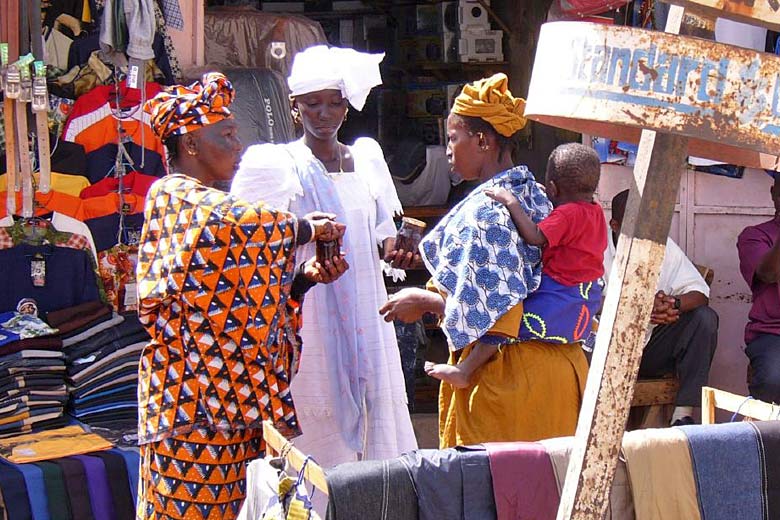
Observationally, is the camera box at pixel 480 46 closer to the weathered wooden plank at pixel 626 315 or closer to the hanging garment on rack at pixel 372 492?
the hanging garment on rack at pixel 372 492

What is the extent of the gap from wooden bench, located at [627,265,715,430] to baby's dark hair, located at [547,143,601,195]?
2.68 m

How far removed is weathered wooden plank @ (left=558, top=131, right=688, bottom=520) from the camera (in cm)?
190

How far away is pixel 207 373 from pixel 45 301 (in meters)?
2.15

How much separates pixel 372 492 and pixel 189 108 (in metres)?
1.40

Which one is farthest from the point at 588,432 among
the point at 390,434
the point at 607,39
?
the point at 390,434

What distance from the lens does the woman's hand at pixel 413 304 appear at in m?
3.17

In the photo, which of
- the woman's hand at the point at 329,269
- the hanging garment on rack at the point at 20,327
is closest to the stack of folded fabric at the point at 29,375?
the hanging garment on rack at the point at 20,327

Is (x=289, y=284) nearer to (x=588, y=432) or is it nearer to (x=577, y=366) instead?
(x=577, y=366)

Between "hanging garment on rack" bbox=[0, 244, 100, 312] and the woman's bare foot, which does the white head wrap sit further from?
"hanging garment on rack" bbox=[0, 244, 100, 312]

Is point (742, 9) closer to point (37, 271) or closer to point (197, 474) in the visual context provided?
point (197, 474)

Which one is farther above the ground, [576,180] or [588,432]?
[576,180]

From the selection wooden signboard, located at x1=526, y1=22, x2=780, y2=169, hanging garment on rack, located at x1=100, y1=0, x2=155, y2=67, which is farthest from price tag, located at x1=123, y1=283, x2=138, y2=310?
wooden signboard, located at x1=526, y1=22, x2=780, y2=169

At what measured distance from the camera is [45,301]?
496cm

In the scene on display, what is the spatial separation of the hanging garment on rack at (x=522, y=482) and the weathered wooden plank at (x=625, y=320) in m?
0.61
